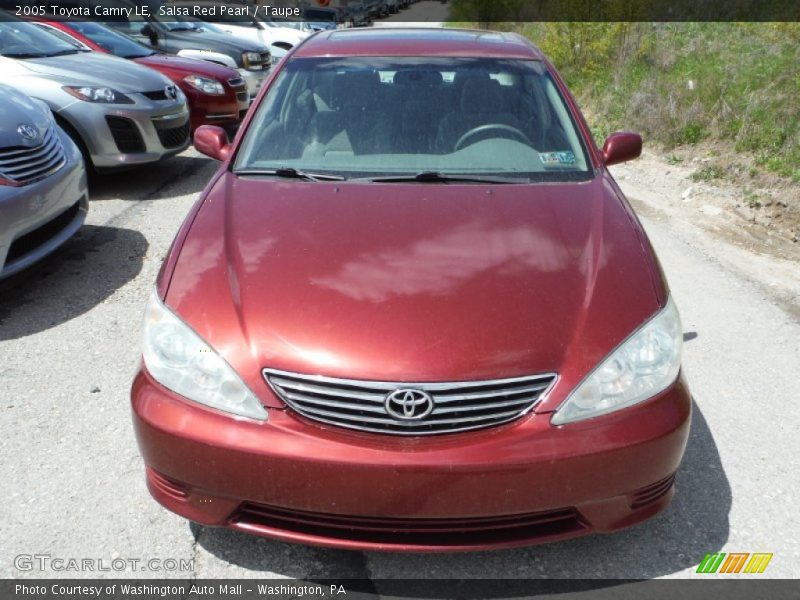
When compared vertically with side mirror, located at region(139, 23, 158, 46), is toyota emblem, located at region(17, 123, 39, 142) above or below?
above

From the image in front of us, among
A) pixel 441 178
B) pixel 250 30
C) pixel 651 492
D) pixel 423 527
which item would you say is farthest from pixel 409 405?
pixel 250 30

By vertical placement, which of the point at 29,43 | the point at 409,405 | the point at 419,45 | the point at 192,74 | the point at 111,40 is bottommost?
the point at 192,74

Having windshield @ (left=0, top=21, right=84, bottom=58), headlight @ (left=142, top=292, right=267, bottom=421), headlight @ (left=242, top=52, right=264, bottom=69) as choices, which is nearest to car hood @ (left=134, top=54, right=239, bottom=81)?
windshield @ (left=0, top=21, right=84, bottom=58)

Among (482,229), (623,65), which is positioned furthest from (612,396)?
(623,65)

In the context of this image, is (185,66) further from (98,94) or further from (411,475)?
(411,475)

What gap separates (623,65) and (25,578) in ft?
37.2

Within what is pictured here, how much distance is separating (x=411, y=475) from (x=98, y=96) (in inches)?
223

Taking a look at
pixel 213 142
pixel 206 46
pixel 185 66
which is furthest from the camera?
pixel 206 46

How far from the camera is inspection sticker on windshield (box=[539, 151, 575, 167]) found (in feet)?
10.7

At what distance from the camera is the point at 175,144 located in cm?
729

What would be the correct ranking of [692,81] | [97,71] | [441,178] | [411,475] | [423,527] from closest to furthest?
[411,475] < [423,527] < [441,178] < [97,71] < [692,81]

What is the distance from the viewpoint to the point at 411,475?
2041 millimetres

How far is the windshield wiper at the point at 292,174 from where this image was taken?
3.12 metres

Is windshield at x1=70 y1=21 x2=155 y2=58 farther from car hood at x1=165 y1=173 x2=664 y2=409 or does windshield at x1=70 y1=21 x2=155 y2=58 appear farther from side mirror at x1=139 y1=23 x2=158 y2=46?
car hood at x1=165 y1=173 x2=664 y2=409
